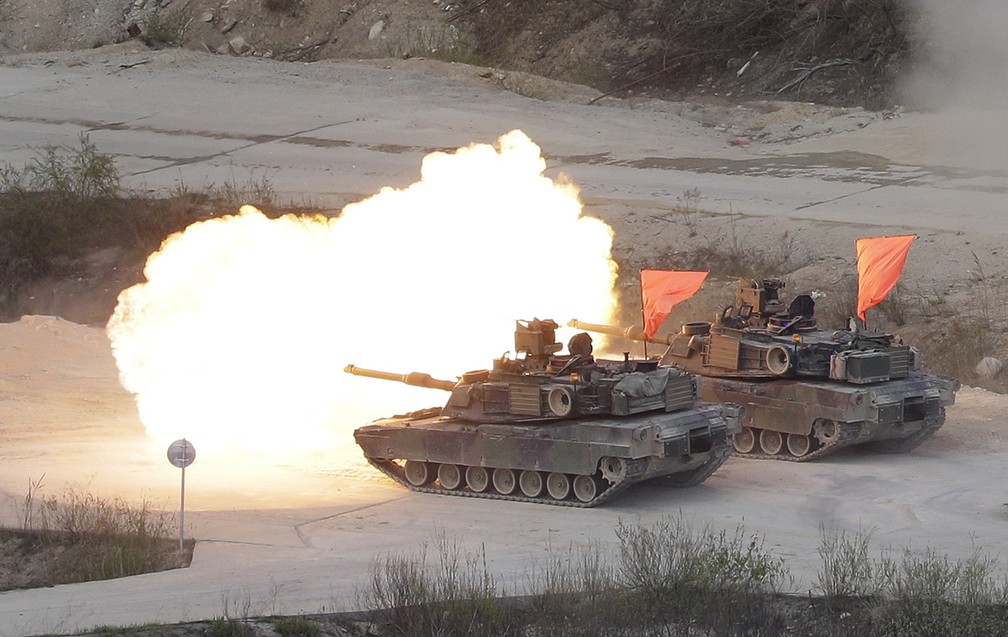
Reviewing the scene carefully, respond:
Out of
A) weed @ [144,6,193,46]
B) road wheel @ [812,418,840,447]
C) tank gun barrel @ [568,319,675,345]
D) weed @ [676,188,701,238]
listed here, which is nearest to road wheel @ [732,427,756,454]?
road wheel @ [812,418,840,447]

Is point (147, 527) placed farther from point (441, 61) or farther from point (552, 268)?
point (441, 61)

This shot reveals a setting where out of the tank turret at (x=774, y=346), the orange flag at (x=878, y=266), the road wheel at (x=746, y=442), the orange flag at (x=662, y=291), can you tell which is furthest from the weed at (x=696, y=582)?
the orange flag at (x=878, y=266)

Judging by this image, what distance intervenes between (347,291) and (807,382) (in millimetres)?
7016

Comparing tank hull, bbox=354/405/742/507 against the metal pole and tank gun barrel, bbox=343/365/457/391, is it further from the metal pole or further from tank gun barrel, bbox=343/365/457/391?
the metal pole

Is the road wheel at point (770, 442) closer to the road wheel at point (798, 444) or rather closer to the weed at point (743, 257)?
the road wheel at point (798, 444)

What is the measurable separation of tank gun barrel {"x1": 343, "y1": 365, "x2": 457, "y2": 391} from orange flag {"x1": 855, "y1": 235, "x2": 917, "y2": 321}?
262 inches

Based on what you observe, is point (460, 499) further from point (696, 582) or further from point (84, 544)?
point (696, 582)

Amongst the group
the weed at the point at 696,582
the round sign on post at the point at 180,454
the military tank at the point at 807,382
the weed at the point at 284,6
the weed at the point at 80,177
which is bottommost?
the weed at the point at 696,582

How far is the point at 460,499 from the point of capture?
19.8m

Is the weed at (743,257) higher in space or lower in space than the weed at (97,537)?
higher

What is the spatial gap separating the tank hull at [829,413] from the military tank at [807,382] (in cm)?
1

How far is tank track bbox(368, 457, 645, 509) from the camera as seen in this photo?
61.2 feet

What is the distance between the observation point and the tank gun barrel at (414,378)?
67.9 ft

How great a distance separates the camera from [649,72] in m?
44.9
